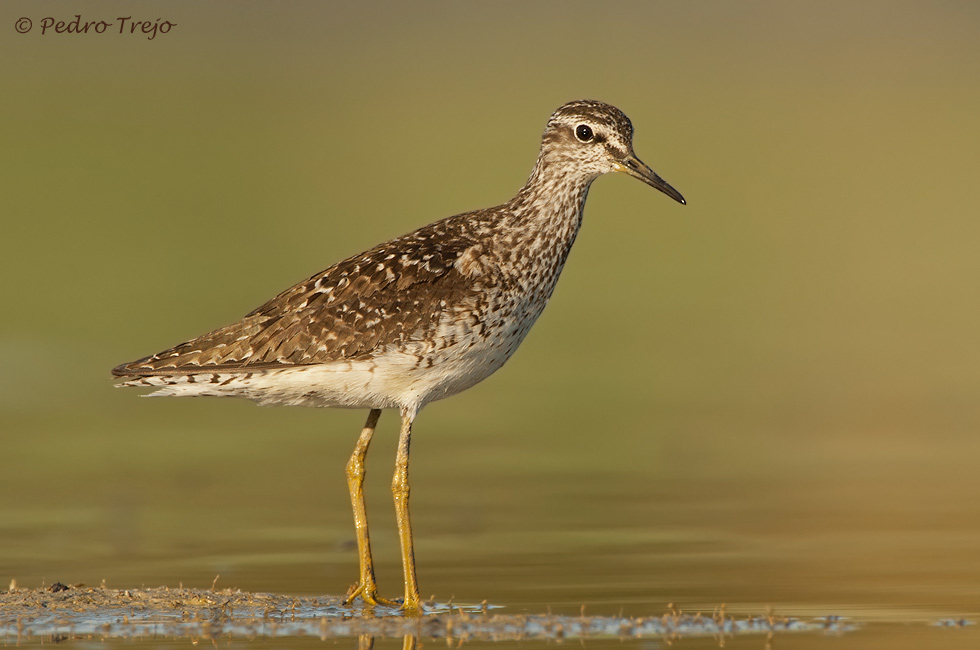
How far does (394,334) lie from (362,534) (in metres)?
1.58

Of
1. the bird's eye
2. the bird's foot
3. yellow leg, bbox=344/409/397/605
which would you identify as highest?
the bird's eye

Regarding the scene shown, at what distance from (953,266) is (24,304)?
18544 mm

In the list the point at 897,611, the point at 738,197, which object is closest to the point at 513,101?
the point at 738,197

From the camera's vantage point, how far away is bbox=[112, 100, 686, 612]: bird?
12.5m

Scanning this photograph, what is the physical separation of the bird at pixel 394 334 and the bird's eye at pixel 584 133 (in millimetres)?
722

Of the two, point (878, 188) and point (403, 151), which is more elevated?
point (403, 151)

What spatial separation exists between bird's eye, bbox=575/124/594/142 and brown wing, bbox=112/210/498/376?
1299 millimetres

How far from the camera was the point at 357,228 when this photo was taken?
124 ft

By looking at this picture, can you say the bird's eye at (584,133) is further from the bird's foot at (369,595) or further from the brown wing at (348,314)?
the bird's foot at (369,595)

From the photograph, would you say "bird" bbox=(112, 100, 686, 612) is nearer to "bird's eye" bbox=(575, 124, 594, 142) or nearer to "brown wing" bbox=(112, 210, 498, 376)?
"brown wing" bbox=(112, 210, 498, 376)

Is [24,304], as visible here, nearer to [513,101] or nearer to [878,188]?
[878,188]

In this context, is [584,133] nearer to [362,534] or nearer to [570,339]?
[362,534]

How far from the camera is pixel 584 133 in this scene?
13.6m

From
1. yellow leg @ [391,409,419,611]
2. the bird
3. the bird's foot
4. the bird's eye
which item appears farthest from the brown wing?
the bird's foot
